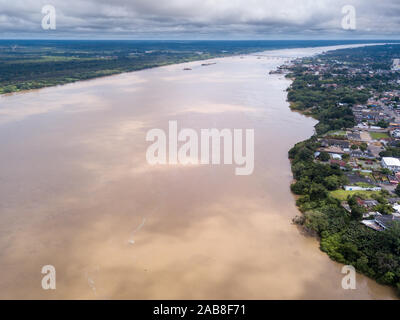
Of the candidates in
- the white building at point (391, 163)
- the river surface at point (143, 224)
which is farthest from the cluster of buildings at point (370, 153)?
the river surface at point (143, 224)

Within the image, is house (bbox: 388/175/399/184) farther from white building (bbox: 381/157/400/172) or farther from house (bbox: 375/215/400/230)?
house (bbox: 375/215/400/230)

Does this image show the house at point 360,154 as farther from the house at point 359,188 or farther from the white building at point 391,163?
the house at point 359,188

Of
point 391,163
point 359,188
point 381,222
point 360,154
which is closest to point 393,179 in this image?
point 391,163

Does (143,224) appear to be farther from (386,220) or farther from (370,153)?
(370,153)
